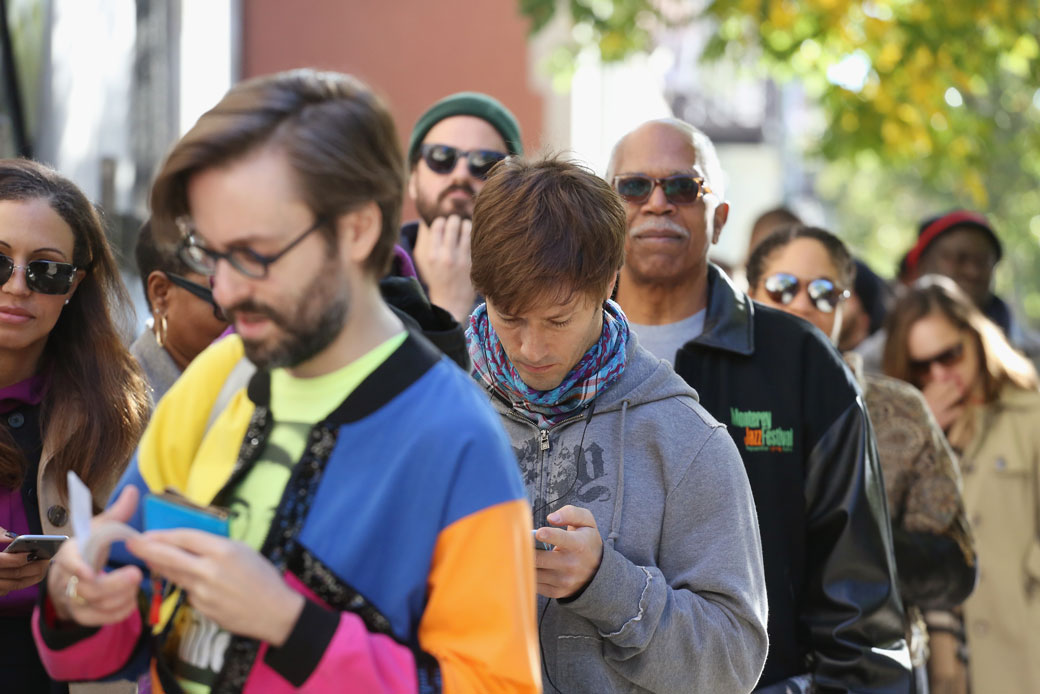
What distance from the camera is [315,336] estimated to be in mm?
1797

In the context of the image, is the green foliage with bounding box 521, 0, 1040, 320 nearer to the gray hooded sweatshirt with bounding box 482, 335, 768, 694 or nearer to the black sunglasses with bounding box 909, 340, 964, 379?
the black sunglasses with bounding box 909, 340, 964, 379

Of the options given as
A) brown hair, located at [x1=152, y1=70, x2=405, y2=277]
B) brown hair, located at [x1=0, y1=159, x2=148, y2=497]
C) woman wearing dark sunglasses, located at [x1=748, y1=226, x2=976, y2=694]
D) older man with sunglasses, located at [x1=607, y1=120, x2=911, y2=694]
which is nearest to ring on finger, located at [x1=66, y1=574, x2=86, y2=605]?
brown hair, located at [x1=152, y1=70, x2=405, y2=277]

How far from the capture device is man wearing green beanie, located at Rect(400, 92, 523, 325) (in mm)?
4043

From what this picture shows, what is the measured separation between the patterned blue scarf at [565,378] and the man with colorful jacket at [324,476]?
83 cm

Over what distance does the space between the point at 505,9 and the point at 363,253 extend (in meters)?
11.1

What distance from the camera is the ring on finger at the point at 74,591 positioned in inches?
70.6

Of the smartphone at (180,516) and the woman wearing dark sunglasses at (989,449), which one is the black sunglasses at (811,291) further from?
the smartphone at (180,516)

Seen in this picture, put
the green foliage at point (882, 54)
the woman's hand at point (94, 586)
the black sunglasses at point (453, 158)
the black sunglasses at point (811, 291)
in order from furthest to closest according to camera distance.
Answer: the green foliage at point (882, 54) < the black sunglasses at point (811, 291) < the black sunglasses at point (453, 158) < the woman's hand at point (94, 586)

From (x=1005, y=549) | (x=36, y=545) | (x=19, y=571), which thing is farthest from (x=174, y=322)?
(x=1005, y=549)

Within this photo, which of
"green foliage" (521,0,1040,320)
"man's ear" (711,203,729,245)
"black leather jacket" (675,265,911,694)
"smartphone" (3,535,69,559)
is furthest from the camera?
"green foliage" (521,0,1040,320)

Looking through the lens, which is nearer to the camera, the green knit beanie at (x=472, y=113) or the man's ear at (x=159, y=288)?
the man's ear at (x=159, y=288)

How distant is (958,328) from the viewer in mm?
5391

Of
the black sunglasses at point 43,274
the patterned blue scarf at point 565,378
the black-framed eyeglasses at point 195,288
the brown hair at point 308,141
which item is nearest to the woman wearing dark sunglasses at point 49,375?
the black sunglasses at point 43,274

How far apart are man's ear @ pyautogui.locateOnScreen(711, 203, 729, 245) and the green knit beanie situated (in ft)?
3.00
